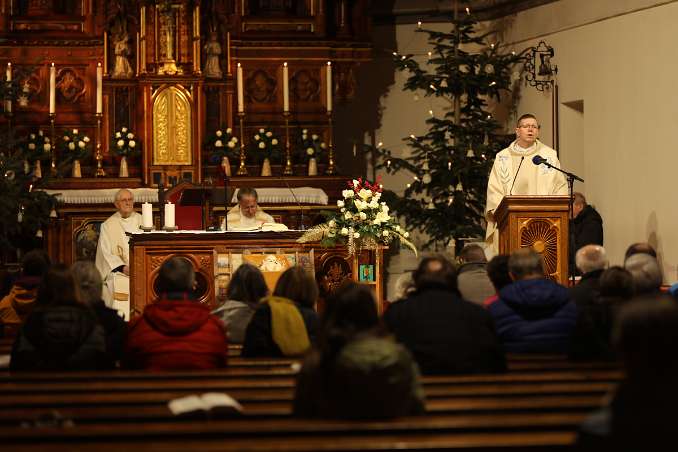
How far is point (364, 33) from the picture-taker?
612 inches

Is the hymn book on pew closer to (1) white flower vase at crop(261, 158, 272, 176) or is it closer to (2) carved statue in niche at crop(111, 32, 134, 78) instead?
(1) white flower vase at crop(261, 158, 272, 176)

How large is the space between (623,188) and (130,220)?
5244 millimetres

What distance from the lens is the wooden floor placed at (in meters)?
3.94

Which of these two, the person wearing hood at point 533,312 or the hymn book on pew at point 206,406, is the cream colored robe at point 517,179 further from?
the hymn book on pew at point 206,406

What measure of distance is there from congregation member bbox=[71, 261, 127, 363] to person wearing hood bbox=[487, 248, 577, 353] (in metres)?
1.93

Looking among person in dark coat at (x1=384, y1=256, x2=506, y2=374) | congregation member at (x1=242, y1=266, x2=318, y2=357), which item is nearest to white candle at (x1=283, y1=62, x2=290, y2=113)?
congregation member at (x1=242, y1=266, x2=318, y2=357)

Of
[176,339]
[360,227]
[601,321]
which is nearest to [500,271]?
[601,321]

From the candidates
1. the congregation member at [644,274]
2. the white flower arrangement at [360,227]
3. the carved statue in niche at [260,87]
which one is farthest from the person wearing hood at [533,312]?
the carved statue in niche at [260,87]

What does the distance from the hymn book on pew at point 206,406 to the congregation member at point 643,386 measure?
1557mm

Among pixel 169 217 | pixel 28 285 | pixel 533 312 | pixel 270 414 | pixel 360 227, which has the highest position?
pixel 169 217

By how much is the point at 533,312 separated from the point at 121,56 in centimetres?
977

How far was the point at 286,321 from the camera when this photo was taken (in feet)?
21.0

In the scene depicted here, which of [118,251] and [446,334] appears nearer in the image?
[446,334]

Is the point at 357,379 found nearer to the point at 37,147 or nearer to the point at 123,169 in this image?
the point at 123,169
